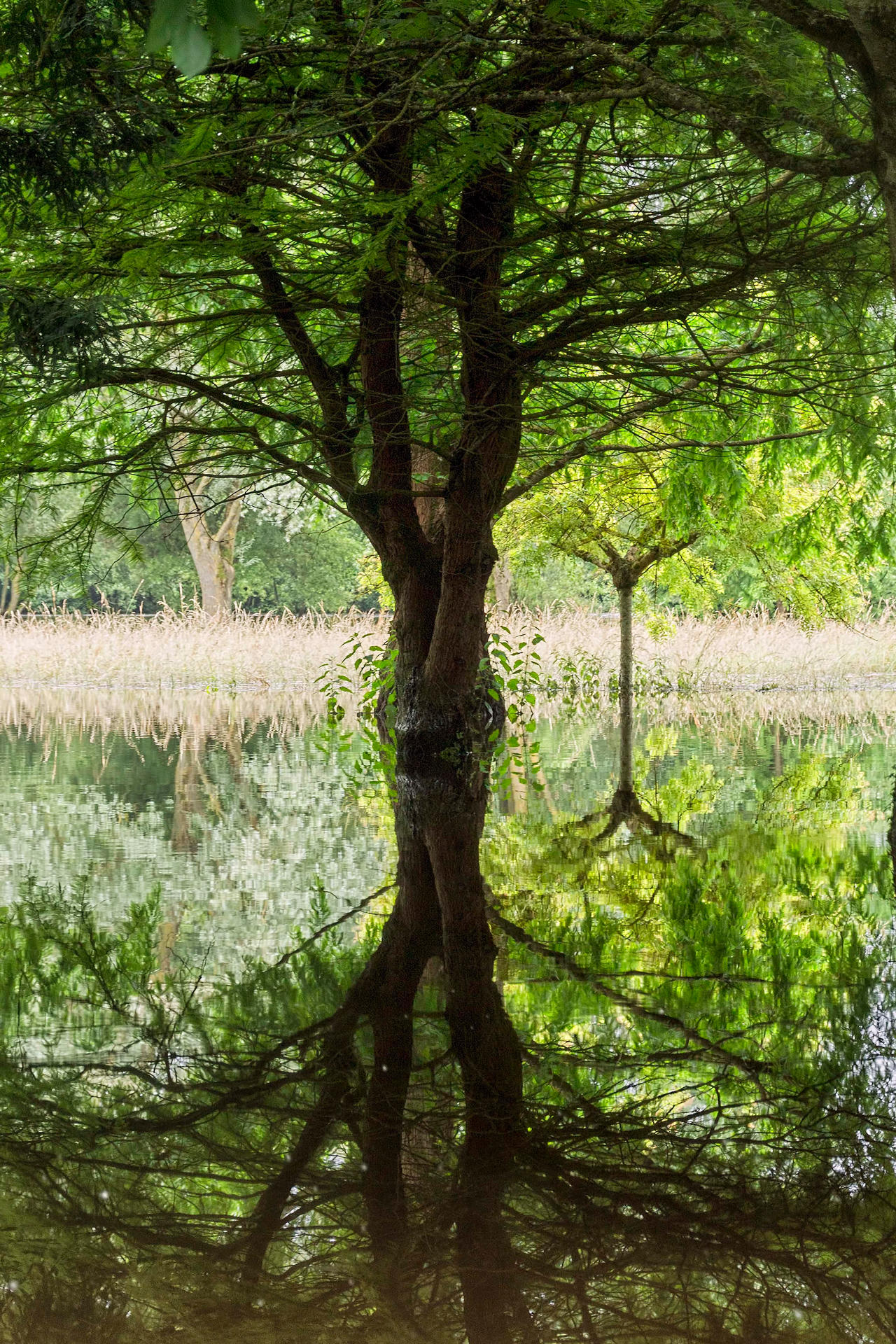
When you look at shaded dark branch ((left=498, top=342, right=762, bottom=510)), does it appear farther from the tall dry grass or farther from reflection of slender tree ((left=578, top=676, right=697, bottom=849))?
the tall dry grass

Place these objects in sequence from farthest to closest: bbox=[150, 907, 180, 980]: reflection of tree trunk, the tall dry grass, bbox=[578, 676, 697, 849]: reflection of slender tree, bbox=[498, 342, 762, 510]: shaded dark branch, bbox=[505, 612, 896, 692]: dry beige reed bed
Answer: the tall dry grass → bbox=[505, 612, 896, 692]: dry beige reed bed → bbox=[498, 342, 762, 510]: shaded dark branch → bbox=[578, 676, 697, 849]: reflection of slender tree → bbox=[150, 907, 180, 980]: reflection of tree trunk

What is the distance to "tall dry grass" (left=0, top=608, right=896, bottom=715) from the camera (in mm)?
22875

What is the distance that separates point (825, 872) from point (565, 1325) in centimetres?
372

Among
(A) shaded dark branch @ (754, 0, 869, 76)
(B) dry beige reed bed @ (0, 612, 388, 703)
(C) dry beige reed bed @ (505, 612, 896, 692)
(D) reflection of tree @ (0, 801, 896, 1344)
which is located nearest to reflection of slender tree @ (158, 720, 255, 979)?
(D) reflection of tree @ (0, 801, 896, 1344)

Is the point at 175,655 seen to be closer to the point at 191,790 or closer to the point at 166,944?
the point at 191,790

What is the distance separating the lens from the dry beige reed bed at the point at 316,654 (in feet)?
75.2

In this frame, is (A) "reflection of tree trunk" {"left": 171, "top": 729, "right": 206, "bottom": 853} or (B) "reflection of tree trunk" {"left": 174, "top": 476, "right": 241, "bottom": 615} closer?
(A) "reflection of tree trunk" {"left": 171, "top": 729, "right": 206, "bottom": 853}

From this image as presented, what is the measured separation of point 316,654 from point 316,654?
1 cm

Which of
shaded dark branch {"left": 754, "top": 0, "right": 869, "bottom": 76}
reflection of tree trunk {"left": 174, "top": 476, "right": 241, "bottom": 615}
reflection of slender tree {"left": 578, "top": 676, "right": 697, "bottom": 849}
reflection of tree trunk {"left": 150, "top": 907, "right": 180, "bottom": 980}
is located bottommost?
reflection of slender tree {"left": 578, "top": 676, "right": 697, "bottom": 849}

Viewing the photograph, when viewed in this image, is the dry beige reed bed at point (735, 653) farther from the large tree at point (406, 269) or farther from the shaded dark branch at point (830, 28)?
the shaded dark branch at point (830, 28)

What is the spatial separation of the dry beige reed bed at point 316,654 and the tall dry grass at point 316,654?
0.07ft

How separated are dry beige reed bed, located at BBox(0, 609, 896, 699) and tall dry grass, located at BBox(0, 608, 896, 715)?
0.07 ft

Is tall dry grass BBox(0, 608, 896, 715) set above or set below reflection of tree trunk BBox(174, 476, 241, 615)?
below

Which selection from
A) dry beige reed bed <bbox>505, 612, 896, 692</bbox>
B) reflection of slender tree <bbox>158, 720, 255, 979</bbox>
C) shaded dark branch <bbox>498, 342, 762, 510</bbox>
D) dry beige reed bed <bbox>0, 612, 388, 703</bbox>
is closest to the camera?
reflection of slender tree <bbox>158, 720, 255, 979</bbox>
